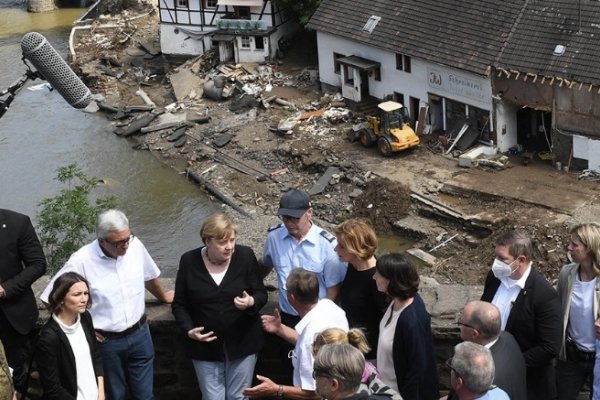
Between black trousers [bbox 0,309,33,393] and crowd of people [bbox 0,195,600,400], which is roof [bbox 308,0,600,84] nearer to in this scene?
crowd of people [bbox 0,195,600,400]

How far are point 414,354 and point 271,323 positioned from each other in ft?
4.02

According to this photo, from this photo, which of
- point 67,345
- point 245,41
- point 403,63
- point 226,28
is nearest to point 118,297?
point 67,345

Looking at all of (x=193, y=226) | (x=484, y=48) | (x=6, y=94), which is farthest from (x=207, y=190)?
(x=6, y=94)

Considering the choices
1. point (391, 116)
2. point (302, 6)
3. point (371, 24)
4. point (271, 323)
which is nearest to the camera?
point (271, 323)

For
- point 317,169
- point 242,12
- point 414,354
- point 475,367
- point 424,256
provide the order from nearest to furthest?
point 475,367 → point 414,354 → point 424,256 → point 317,169 → point 242,12

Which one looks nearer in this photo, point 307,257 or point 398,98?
point 307,257

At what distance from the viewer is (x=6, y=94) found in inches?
368

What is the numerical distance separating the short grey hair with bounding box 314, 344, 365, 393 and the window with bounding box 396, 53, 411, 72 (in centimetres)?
2570

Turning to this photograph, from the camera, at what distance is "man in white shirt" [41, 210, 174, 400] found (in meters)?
7.63

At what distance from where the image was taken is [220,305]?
298 inches

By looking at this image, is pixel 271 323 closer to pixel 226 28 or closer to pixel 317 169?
pixel 317 169

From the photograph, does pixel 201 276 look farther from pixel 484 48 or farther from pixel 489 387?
pixel 484 48

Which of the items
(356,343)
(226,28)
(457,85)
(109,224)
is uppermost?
(109,224)

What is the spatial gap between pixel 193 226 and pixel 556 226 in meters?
10.1
